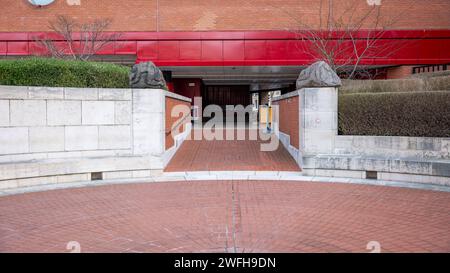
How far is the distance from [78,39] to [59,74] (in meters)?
14.9

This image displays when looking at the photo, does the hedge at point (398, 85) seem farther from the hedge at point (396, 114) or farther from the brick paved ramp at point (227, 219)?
the brick paved ramp at point (227, 219)

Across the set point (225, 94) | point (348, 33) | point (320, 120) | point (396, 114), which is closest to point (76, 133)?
point (320, 120)

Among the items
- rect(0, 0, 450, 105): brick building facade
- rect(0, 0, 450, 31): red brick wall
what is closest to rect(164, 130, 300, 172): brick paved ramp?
rect(0, 0, 450, 105): brick building facade

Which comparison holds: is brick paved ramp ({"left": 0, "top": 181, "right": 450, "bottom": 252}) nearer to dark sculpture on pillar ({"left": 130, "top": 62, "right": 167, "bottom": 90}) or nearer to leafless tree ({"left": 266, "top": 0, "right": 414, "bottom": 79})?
dark sculpture on pillar ({"left": 130, "top": 62, "right": 167, "bottom": 90})

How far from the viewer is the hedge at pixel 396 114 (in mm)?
9789

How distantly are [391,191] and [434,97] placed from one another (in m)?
2.96

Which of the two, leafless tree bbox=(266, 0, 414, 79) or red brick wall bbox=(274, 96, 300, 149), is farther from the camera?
leafless tree bbox=(266, 0, 414, 79)

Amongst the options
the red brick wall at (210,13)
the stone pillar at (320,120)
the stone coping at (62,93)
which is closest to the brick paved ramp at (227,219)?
the stone pillar at (320,120)

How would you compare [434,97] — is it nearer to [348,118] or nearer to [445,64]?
[348,118]

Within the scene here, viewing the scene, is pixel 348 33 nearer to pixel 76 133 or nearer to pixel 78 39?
pixel 78 39

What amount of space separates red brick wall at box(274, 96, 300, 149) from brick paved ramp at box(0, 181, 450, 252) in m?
3.16

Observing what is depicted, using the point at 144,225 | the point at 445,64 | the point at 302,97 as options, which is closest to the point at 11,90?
the point at 144,225

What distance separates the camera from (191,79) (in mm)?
32031

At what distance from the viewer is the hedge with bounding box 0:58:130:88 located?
31.3 ft
